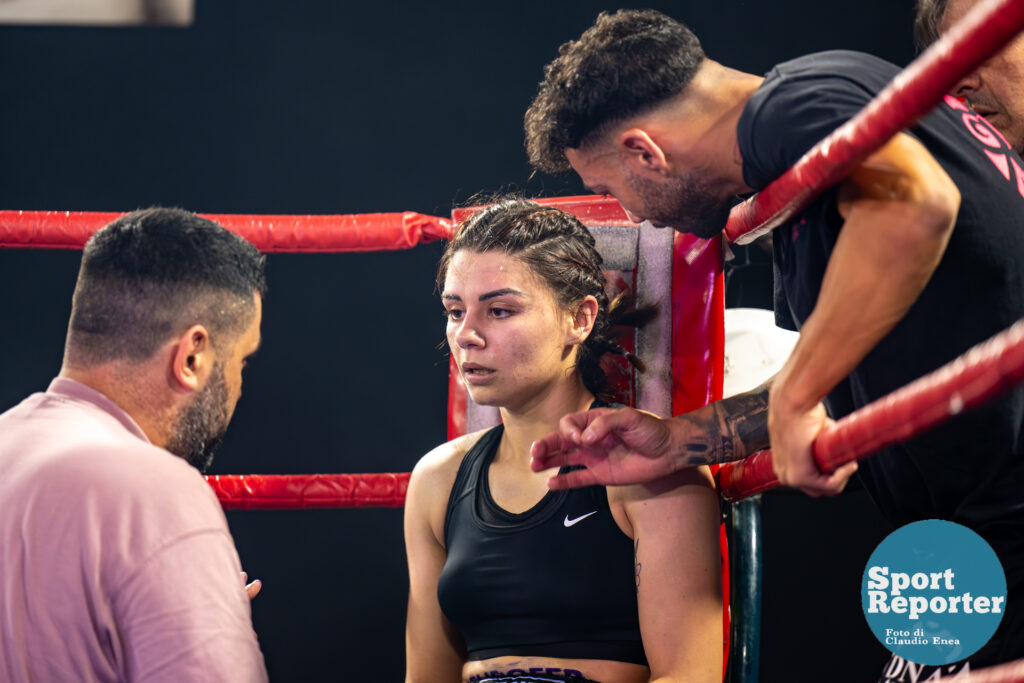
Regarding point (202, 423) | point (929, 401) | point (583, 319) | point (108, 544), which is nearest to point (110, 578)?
point (108, 544)

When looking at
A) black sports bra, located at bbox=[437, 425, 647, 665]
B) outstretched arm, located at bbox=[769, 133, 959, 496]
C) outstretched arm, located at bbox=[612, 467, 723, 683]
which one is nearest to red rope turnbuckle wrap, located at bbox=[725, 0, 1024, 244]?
outstretched arm, located at bbox=[769, 133, 959, 496]

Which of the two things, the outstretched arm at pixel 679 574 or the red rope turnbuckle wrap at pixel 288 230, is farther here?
the red rope turnbuckle wrap at pixel 288 230

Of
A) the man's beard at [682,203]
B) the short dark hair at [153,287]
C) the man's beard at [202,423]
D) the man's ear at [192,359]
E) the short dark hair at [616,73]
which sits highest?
the short dark hair at [616,73]

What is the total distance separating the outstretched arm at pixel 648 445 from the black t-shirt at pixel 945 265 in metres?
0.27

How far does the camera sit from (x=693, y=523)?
55.4 inches

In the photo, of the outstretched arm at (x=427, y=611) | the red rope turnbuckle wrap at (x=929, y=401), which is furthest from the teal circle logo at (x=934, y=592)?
the outstretched arm at (x=427, y=611)

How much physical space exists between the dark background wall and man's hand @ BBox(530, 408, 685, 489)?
152cm

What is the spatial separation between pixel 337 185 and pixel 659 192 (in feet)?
6.27

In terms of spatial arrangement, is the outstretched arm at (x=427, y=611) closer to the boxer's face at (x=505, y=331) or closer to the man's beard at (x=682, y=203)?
the boxer's face at (x=505, y=331)

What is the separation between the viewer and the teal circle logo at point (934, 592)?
1.09 metres

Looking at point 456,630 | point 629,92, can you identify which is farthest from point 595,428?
point 456,630

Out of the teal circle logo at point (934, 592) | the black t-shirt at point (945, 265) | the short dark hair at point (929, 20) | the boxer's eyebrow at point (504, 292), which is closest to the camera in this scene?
the black t-shirt at point (945, 265)

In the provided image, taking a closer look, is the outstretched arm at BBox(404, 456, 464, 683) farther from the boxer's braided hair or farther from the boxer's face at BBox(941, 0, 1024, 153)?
the boxer's face at BBox(941, 0, 1024, 153)

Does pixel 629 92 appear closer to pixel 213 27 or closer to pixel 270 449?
pixel 270 449
